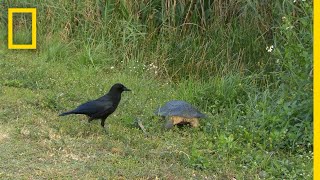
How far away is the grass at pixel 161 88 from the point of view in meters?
4.14

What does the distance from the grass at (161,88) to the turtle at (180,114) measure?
0.10m

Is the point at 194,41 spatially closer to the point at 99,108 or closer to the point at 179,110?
the point at 179,110

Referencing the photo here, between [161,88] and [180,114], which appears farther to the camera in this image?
[161,88]

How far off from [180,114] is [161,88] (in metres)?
1.35

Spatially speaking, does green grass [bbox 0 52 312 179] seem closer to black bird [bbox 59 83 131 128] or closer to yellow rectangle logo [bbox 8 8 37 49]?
black bird [bbox 59 83 131 128]

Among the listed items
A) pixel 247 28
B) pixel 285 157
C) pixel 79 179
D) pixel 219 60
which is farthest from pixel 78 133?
pixel 247 28

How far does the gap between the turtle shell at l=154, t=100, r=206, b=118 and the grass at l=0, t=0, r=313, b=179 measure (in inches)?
4.1

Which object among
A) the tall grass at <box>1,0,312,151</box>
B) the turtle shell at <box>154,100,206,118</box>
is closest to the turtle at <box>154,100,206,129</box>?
the turtle shell at <box>154,100,206,118</box>

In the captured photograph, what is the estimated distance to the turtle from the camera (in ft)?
16.4

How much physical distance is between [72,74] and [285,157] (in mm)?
2988

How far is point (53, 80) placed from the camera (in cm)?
622

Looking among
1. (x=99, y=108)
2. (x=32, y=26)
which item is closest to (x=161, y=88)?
(x=99, y=108)

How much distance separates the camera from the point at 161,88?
20.7ft

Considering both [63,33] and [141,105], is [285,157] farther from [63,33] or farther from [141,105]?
[63,33]
